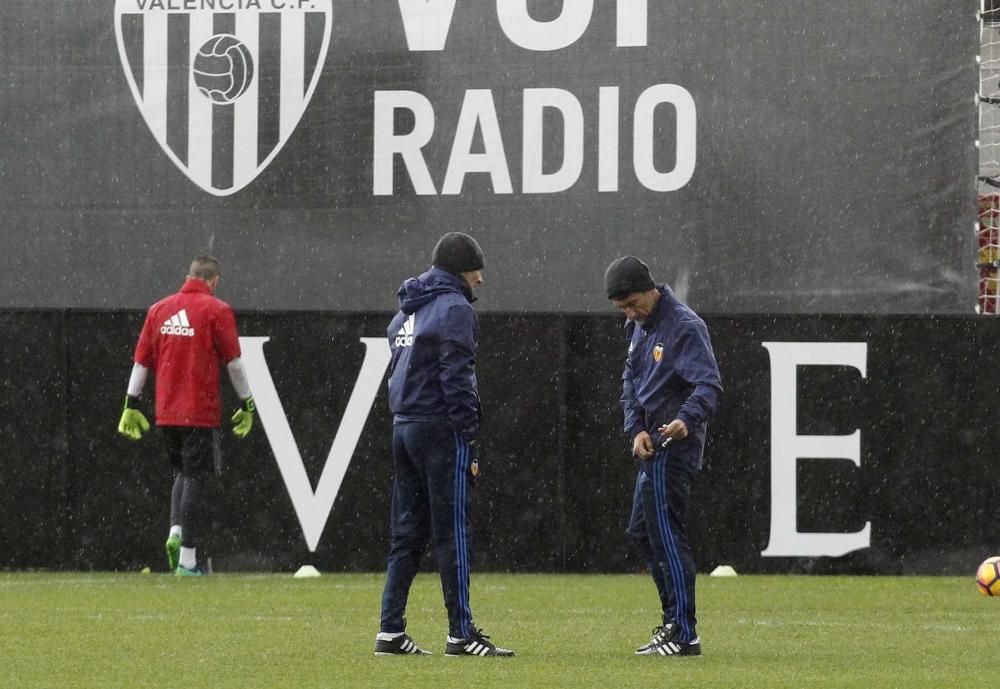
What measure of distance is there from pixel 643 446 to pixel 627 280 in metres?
0.75

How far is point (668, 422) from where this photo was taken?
904 cm

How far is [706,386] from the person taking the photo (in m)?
8.91

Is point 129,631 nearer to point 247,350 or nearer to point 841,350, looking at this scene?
point 247,350

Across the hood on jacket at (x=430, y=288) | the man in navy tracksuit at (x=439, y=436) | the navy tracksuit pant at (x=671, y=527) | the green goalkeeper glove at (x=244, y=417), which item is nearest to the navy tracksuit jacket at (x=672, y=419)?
the navy tracksuit pant at (x=671, y=527)

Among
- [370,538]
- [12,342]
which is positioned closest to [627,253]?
[370,538]

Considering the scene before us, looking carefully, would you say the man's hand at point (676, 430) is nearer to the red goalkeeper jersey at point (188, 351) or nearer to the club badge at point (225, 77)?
the red goalkeeper jersey at point (188, 351)

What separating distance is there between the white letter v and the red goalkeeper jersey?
0.56 m

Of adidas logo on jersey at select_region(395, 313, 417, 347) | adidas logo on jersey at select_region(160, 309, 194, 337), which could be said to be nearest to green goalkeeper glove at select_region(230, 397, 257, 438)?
adidas logo on jersey at select_region(160, 309, 194, 337)

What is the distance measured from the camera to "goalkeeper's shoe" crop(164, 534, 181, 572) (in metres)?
13.6

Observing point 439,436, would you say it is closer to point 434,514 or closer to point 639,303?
point 434,514

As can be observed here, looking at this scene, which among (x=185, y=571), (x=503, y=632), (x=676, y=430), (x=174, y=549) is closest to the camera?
(x=676, y=430)

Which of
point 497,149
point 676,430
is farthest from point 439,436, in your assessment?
point 497,149

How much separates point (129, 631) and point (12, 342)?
4.77 metres

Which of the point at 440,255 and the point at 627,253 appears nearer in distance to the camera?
the point at 440,255
